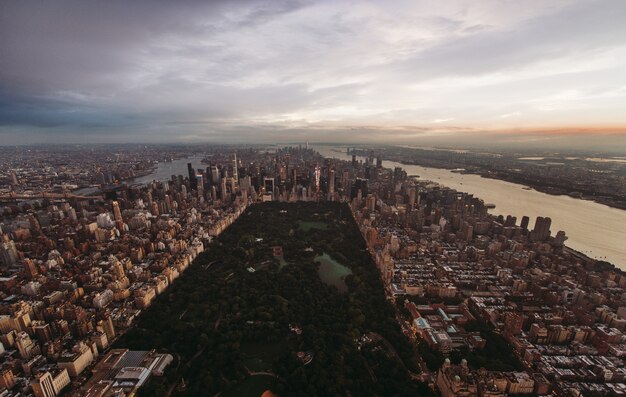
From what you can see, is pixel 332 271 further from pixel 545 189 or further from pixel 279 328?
pixel 545 189

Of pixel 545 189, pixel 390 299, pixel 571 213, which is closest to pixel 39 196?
pixel 390 299

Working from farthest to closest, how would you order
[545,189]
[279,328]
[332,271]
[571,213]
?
[545,189], [571,213], [332,271], [279,328]

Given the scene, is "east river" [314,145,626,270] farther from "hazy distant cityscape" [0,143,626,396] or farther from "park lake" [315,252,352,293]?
"park lake" [315,252,352,293]

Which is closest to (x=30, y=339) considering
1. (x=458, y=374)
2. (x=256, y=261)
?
(x=256, y=261)

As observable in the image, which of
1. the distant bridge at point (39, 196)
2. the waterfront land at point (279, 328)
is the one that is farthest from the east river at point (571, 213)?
the distant bridge at point (39, 196)

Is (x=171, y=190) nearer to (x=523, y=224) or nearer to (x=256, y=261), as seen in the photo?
(x=256, y=261)

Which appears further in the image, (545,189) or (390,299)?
(545,189)

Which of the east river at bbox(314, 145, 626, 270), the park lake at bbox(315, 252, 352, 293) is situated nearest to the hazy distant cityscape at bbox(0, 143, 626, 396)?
the park lake at bbox(315, 252, 352, 293)

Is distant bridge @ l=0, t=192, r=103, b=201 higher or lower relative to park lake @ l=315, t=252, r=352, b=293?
higher
